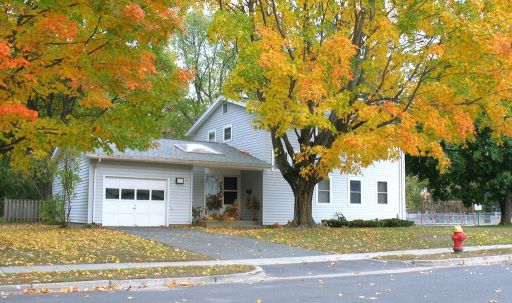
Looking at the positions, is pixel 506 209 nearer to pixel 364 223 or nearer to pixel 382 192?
pixel 382 192

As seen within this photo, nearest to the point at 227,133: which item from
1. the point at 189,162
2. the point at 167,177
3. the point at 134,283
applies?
the point at 189,162

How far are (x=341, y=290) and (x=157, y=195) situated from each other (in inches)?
652

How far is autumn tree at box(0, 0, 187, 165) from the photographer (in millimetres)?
11445

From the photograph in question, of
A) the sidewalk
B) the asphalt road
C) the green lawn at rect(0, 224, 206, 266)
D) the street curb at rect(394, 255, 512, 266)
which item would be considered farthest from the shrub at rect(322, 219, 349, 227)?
the asphalt road

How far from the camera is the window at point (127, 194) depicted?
950 inches

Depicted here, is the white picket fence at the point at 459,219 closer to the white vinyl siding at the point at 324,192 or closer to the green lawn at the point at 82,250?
the white vinyl siding at the point at 324,192

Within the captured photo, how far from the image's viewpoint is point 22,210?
31.1 metres

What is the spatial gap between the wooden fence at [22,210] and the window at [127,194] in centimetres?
918

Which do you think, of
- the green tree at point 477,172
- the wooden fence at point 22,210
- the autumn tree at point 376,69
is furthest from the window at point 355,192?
the wooden fence at point 22,210

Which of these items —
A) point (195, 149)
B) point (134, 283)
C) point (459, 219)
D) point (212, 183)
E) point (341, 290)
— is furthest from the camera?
point (459, 219)

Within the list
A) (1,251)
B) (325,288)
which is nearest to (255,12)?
(1,251)

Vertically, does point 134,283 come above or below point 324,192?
below

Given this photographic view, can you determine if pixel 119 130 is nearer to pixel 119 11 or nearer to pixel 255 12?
pixel 119 11

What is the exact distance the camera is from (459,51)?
17859mm
